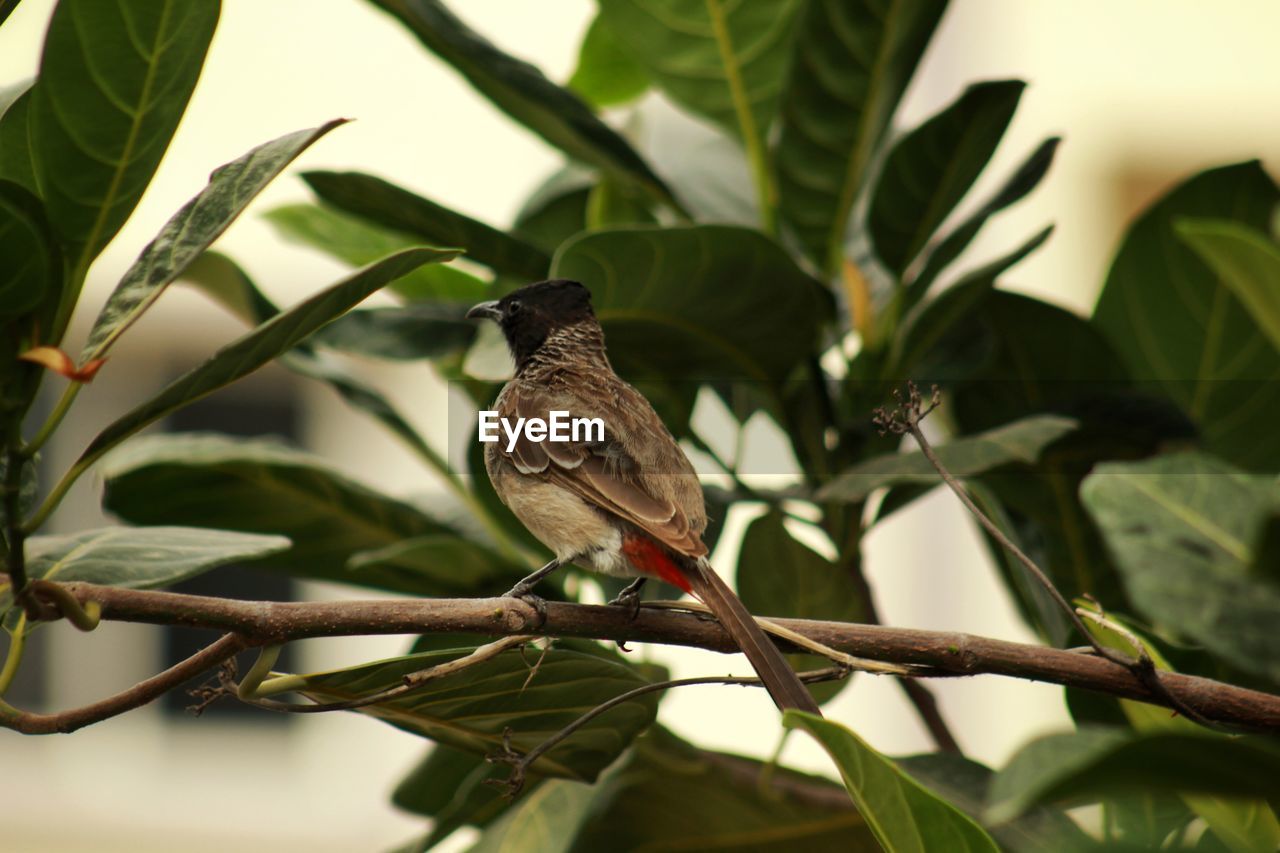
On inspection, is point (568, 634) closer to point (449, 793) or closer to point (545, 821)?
point (545, 821)

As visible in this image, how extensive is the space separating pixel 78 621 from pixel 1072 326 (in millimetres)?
798

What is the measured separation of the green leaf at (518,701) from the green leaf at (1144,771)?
232 millimetres

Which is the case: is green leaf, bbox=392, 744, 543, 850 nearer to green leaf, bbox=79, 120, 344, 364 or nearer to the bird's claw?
the bird's claw

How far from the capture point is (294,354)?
3.43 ft

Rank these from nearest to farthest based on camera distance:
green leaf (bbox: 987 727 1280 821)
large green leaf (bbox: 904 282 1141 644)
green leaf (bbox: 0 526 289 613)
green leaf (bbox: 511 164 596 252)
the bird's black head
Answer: green leaf (bbox: 987 727 1280 821) < green leaf (bbox: 0 526 289 613) < the bird's black head < large green leaf (bbox: 904 282 1141 644) < green leaf (bbox: 511 164 596 252)

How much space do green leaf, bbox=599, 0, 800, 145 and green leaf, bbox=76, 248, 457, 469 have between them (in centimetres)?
57

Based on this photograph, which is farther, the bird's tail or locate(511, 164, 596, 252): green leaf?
locate(511, 164, 596, 252): green leaf

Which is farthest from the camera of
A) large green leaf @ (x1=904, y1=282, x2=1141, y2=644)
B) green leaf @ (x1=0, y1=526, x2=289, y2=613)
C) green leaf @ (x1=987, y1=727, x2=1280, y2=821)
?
large green leaf @ (x1=904, y1=282, x2=1141, y2=644)

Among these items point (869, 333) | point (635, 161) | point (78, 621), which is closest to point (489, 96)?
point (635, 161)

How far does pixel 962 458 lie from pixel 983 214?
250mm

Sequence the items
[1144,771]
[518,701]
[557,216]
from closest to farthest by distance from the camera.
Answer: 1. [1144,771]
2. [518,701]
3. [557,216]

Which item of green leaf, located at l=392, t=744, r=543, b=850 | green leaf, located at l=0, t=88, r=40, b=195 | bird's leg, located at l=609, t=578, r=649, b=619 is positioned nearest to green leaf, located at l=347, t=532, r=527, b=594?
green leaf, located at l=392, t=744, r=543, b=850

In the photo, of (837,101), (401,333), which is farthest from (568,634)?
(837,101)

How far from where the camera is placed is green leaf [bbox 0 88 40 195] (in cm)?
71
